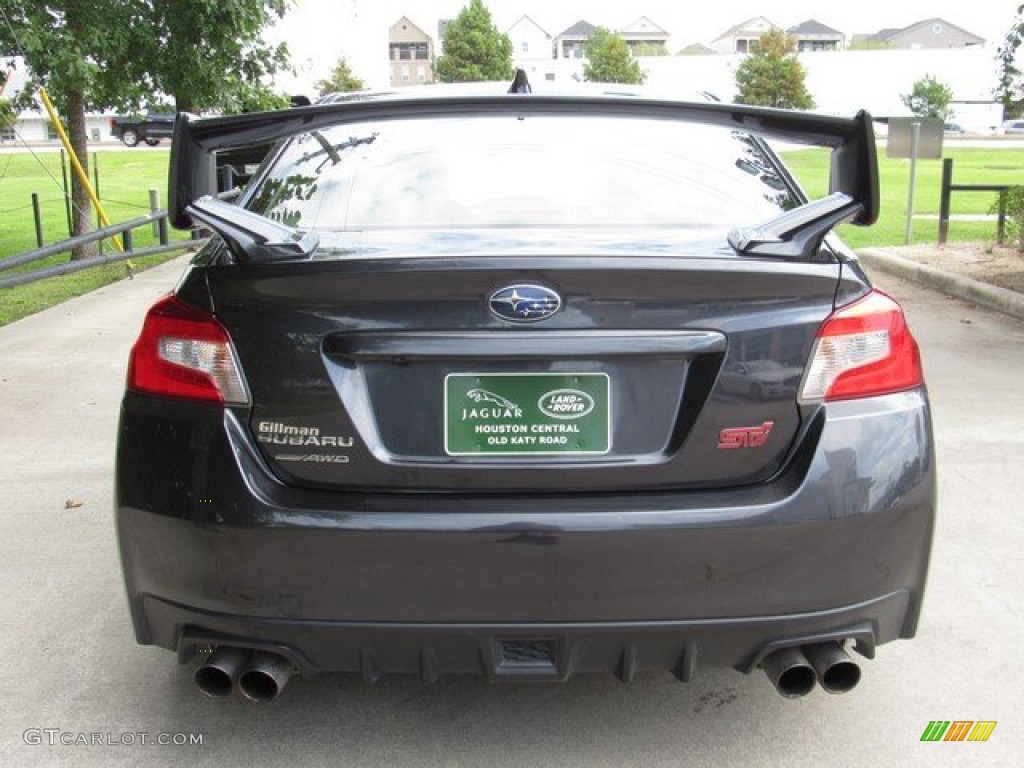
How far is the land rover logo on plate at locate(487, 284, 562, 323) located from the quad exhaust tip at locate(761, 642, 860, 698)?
95cm

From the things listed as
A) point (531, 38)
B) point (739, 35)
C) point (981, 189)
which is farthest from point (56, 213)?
point (739, 35)

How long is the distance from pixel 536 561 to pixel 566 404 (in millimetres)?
351

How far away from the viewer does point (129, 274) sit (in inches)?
543

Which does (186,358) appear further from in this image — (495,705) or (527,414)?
(495,705)

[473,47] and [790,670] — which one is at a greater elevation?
[473,47]

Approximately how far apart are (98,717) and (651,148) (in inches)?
90.5

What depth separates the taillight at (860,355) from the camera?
2.56 meters

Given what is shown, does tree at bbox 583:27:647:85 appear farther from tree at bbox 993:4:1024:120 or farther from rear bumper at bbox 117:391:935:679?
rear bumper at bbox 117:391:935:679

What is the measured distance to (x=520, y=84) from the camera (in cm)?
340

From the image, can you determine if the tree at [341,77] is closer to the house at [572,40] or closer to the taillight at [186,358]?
the house at [572,40]

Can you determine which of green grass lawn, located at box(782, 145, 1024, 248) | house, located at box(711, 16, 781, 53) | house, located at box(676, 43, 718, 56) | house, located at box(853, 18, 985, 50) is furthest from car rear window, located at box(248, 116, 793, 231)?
house, located at box(676, 43, 718, 56)

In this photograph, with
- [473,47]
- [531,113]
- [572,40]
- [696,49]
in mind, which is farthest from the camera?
[696,49]

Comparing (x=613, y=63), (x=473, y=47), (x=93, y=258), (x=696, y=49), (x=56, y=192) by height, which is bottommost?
(x=56, y=192)

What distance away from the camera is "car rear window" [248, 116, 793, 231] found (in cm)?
306
